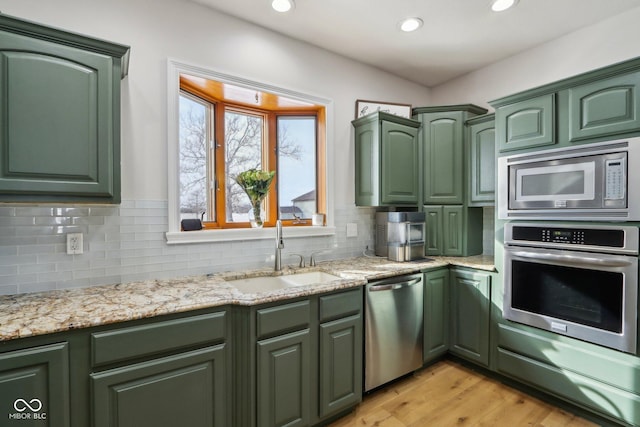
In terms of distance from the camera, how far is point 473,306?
100 inches

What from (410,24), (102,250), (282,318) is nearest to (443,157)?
(410,24)

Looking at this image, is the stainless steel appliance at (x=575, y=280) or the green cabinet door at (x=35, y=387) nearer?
the green cabinet door at (x=35, y=387)

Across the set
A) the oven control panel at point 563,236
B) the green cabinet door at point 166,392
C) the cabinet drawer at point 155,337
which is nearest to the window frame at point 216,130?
the cabinet drawer at point 155,337

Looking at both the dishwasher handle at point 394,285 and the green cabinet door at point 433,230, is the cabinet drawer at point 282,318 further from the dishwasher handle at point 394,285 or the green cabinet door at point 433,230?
the green cabinet door at point 433,230

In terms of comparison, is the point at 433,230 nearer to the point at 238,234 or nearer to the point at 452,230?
the point at 452,230

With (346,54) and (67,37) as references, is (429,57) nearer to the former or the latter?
(346,54)

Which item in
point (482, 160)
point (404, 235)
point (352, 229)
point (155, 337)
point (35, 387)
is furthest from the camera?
point (352, 229)

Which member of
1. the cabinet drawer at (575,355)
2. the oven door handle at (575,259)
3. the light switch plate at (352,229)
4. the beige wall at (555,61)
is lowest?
the cabinet drawer at (575,355)

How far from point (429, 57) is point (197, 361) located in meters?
3.12

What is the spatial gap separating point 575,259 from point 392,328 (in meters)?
1.27

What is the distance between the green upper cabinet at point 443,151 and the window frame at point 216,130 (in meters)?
0.98

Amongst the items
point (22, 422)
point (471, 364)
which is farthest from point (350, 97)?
point (22, 422)

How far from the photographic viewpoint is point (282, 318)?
5.57 ft

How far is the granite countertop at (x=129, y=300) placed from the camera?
125 centimetres
